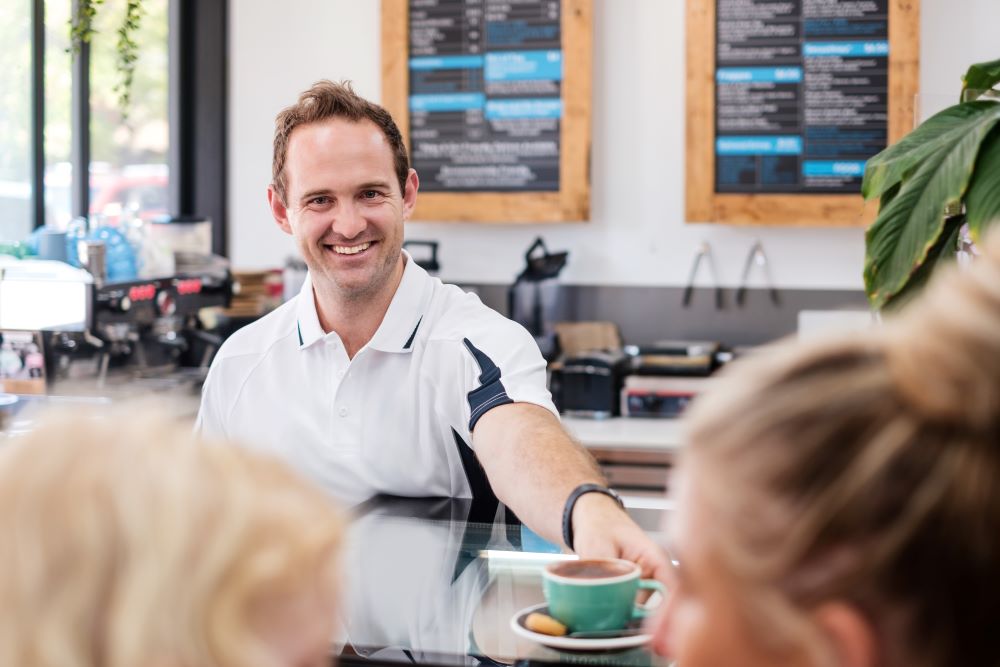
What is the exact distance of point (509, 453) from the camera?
6.75 feet

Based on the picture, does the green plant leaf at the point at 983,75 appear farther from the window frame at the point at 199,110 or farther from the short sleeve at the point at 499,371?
the window frame at the point at 199,110

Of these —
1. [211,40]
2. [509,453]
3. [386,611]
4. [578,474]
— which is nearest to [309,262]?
[509,453]

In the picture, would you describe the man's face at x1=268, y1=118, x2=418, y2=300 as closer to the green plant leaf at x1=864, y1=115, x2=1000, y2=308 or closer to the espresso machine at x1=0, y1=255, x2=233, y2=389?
the green plant leaf at x1=864, y1=115, x2=1000, y2=308

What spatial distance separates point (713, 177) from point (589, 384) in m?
Result: 0.90

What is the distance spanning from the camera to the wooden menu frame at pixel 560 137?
4352 mm

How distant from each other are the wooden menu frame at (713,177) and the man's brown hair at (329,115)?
194 centimetres

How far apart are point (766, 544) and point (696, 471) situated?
7 centimetres

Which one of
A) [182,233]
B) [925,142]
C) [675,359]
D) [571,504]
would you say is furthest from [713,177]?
[571,504]

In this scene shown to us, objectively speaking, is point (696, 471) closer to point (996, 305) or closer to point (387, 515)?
point (996, 305)

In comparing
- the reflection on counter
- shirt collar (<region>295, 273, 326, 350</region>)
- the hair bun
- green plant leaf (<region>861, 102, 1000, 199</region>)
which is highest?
green plant leaf (<region>861, 102, 1000, 199</region>)

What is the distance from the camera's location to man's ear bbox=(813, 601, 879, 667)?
642 millimetres

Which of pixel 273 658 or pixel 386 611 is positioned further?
pixel 386 611

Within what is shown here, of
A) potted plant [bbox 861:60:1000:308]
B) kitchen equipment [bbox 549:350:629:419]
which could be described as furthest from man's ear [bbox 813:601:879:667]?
kitchen equipment [bbox 549:350:629:419]

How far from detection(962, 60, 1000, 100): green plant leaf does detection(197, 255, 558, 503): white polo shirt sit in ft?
3.33
